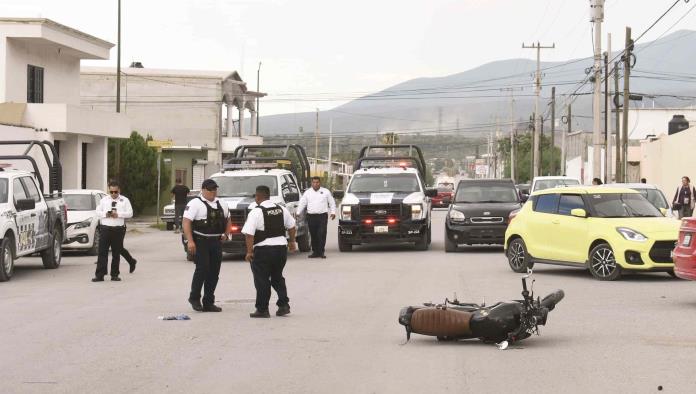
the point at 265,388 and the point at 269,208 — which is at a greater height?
the point at 269,208

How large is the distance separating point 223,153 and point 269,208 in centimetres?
6007

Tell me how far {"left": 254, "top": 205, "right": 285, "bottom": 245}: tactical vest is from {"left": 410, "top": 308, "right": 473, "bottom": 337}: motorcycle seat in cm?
313

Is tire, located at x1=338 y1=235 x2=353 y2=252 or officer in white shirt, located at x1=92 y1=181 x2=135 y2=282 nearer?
officer in white shirt, located at x1=92 y1=181 x2=135 y2=282

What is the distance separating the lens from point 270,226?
45.9 ft

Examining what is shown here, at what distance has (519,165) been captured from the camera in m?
129

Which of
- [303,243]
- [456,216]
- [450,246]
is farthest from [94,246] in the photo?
[456,216]

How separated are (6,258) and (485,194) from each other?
12826 millimetres

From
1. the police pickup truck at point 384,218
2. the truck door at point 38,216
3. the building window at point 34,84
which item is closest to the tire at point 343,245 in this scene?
the police pickup truck at point 384,218

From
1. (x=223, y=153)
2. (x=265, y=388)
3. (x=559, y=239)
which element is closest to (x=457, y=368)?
(x=265, y=388)

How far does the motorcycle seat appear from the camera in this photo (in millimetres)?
11297

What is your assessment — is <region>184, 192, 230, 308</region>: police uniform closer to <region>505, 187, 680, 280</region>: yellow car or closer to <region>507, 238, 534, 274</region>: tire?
<region>505, 187, 680, 280</region>: yellow car

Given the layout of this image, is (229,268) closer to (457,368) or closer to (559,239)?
(559,239)

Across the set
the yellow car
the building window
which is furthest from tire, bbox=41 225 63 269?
the building window

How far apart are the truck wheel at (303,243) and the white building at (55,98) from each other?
37.9 ft
